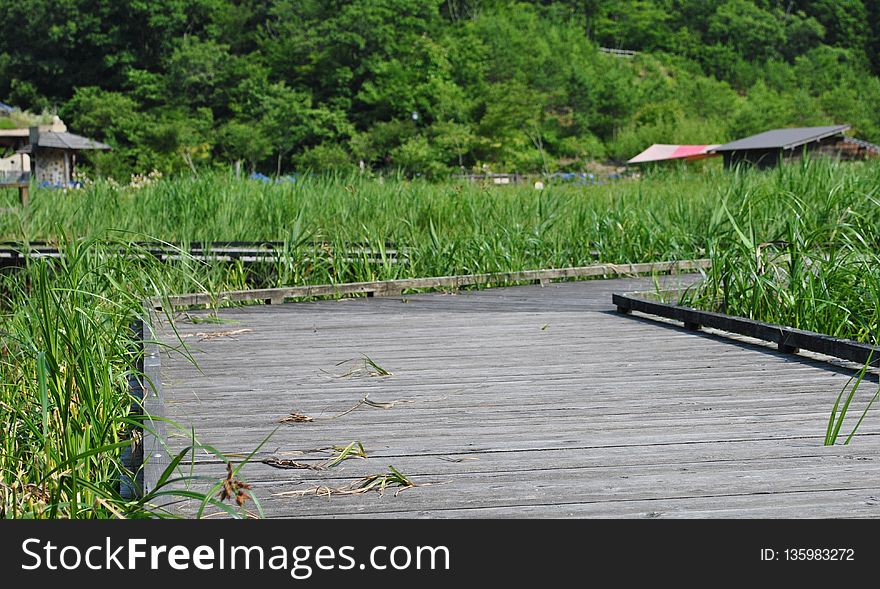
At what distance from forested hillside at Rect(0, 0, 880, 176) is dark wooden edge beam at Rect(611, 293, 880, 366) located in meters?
31.4

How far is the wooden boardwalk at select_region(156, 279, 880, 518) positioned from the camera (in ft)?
7.92

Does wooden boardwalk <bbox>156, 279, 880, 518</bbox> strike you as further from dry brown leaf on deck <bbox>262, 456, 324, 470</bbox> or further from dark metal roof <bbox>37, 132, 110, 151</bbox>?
dark metal roof <bbox>37, 132, 110, 151</bbox>

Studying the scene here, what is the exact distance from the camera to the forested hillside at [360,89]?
139 ft

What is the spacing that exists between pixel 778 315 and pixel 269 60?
46.5 metres

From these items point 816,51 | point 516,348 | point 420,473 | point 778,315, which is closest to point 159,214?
point 516,348

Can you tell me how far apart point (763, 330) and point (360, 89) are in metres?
44.9

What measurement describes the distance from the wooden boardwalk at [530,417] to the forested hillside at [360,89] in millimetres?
32042

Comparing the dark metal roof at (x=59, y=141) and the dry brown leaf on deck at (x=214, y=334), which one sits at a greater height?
the dark metal roof at (x=59, y=141)

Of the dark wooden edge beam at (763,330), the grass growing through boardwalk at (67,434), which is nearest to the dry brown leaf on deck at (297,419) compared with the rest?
the grass growing through boardwalk at (67,434)

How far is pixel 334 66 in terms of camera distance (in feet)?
156

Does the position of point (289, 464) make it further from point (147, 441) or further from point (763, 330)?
point (763, 330)

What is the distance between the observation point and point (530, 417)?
3301 mm

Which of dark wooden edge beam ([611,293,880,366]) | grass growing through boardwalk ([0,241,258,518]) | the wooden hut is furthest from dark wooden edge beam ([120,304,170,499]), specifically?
the wooden hut

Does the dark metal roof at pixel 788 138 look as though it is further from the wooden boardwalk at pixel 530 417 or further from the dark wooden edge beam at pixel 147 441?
the dark wooden edge beam at pixel 147 441
